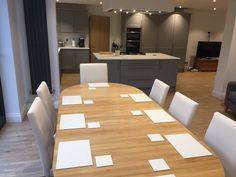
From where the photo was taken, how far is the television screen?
8.32 meters

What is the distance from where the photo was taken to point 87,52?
23.2 ft

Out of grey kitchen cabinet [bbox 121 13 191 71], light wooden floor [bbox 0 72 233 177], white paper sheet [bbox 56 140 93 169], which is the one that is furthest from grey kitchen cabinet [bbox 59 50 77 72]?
white paper sheet [bbox 56 140 93 169]

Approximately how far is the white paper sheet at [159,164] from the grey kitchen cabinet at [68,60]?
6153mm

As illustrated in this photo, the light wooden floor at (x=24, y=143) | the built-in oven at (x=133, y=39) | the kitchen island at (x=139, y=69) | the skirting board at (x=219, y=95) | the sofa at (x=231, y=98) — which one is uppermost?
the built-in oven at (x=133, y=39)

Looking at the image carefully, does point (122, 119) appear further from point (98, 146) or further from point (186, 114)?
point (186, 114)

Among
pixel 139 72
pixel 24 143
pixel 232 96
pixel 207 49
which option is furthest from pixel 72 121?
pixel 207 49

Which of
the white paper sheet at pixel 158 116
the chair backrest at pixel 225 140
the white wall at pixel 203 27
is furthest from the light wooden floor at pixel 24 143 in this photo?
the white wall at pixel 203 27

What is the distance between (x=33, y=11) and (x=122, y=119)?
2745 mm

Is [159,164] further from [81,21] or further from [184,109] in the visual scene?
[81,21]

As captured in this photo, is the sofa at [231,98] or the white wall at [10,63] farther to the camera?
the sofa at [231,98]

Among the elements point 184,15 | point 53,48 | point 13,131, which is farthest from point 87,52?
point 13,131

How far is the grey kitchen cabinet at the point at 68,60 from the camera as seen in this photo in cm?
694

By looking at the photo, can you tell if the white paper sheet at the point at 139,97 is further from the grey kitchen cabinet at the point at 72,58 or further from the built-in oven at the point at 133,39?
the built-in oven at the point at 133,39

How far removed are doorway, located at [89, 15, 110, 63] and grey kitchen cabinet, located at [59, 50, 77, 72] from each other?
28.7 inches
